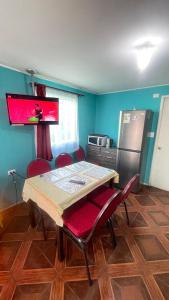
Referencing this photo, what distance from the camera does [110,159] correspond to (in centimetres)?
324

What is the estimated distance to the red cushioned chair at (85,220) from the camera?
4.13ft

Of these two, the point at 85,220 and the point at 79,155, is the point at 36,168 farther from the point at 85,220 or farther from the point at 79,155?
the point at 79,155

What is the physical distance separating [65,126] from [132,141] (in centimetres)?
149

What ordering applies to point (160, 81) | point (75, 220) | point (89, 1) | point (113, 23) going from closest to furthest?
point (89, 1) → point (113, 23) → point (75, 220) → point (160, 81)

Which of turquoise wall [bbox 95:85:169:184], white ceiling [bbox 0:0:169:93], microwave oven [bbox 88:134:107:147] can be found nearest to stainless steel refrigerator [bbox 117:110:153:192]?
turquoise wall [bbox 95:85:169:184]

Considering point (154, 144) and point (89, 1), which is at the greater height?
point (89, 1)

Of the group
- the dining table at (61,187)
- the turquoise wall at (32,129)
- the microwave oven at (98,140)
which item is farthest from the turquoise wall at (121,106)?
the dining table at (61,187)

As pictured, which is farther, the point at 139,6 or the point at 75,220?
the point at 75,220

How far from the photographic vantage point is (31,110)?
2199 mm

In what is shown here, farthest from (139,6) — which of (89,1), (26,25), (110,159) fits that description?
(110,159)

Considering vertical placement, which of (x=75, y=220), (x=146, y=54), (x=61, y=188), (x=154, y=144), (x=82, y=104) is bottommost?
(x=75, y=220)

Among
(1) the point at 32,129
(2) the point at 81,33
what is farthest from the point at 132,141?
(2) the point at 81,33

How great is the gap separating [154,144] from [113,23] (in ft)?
8.39

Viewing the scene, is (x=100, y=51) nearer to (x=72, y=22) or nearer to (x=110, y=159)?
(x=72, y=22)
